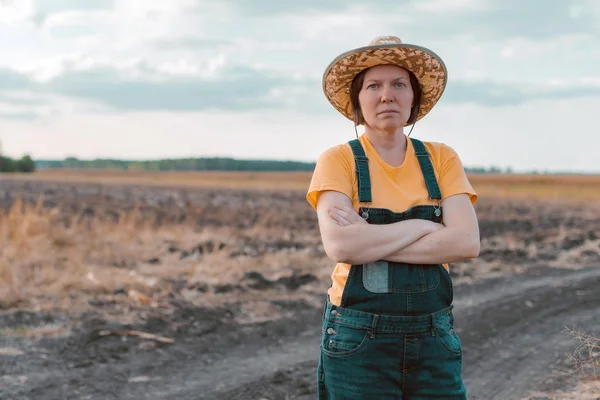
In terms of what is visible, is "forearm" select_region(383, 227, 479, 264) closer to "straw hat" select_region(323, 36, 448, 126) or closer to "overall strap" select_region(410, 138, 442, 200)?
"overall strap" select_region(410, 138, 442, 200)

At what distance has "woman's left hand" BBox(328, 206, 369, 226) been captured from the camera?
2.55m

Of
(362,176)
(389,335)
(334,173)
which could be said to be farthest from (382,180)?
(389,335)

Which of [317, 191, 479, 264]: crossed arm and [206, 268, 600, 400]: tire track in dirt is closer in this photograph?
[317, 191, 479, 264]: crossed arm

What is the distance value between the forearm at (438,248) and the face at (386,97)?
48 centimetres

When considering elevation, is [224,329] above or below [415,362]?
below

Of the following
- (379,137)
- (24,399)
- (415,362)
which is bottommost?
(24,399)

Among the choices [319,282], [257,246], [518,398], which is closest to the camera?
[518,398]

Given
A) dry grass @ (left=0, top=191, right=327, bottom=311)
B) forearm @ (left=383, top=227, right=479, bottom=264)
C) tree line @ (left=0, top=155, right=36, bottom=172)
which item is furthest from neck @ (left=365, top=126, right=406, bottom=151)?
tree line @ (left=0, top=155, right=36, bottom=172)

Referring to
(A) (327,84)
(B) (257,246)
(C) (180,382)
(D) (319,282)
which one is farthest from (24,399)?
(B) (257,246)

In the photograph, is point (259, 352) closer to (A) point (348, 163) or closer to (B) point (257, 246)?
(A) point (348, 163)

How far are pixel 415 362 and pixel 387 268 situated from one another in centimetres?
37

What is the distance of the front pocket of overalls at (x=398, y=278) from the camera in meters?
2.49

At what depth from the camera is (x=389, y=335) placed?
2.45m

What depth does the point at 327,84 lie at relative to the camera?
9.50 feet
